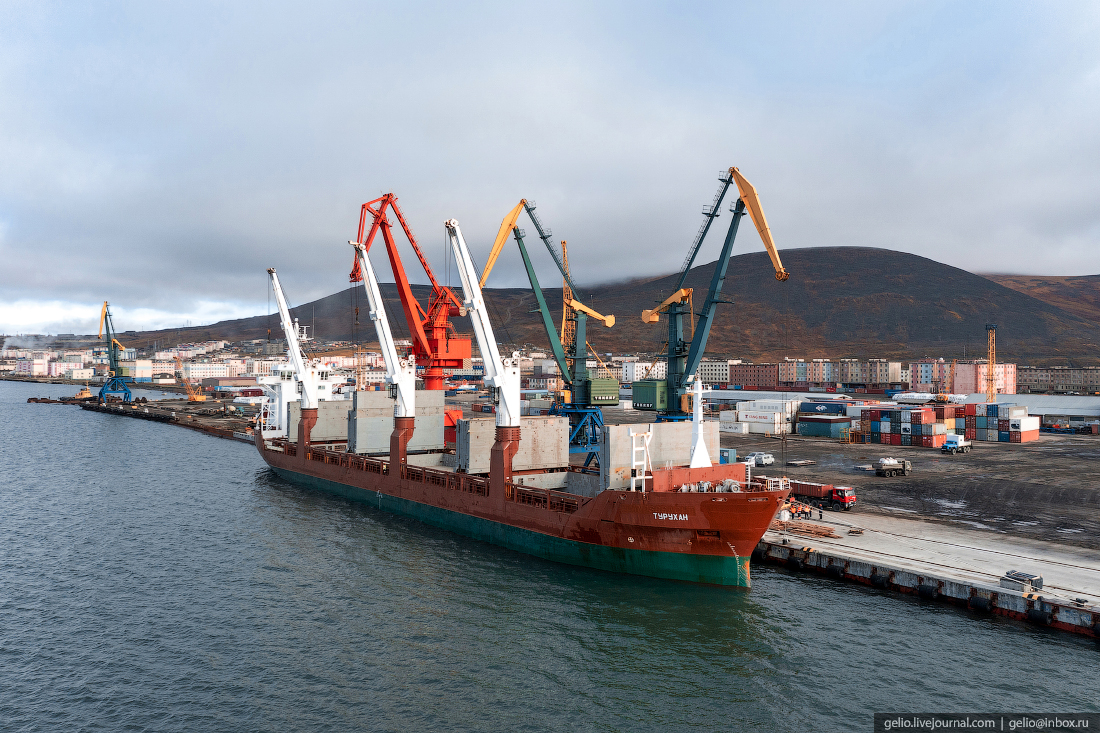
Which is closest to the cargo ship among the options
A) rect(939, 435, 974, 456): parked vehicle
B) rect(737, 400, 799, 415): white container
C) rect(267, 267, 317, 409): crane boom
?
rect(267, 267, 317, 409): crane boom

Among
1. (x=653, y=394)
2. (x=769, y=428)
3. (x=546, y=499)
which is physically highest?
(x=653, y=394)

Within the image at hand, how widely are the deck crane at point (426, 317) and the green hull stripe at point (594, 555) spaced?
13.8 m

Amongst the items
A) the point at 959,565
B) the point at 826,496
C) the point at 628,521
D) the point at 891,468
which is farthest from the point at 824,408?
the point at 628,521

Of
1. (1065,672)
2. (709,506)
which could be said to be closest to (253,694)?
(709,506)

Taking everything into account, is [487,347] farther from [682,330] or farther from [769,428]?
[769,428]

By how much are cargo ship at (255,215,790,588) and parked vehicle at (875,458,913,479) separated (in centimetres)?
2181

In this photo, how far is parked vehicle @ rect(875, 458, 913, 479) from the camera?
44.2 meters

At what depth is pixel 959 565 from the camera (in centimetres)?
2312

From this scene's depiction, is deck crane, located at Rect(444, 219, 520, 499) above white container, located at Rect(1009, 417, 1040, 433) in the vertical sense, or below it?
above

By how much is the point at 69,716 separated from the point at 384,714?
7.46 metres

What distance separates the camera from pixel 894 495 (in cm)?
3728

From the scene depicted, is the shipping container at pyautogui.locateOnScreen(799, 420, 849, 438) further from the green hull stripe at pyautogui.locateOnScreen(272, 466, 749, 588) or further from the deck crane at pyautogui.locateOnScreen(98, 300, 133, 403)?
the deck crane at pyautogui.locateOnScreen(98, 300, 133, 403)

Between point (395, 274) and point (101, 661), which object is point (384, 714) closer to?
point (101, 661)

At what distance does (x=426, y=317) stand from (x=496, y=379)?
1822cm
